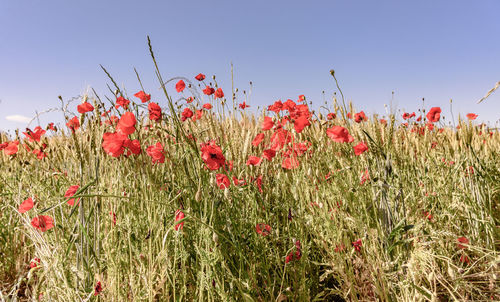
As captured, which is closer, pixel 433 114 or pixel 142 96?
pixel 142 96

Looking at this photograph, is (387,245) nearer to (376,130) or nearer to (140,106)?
(376,130)

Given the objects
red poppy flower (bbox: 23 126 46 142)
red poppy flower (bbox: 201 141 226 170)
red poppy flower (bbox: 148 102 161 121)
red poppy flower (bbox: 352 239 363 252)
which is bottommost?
red poppy flower (bbox: 352 239 363 252)

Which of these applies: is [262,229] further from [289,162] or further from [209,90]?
[209,90]

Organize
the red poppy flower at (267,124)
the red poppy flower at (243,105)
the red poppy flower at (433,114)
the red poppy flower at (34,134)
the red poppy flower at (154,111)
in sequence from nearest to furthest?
the red poppy flower at (154,111)
the red poppy flower at (267,124)
the red poppy flower at (34,134)
the red poppy flower at (433,114)
the red poppy flower at (243,105)

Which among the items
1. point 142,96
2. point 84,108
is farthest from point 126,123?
point 142,96

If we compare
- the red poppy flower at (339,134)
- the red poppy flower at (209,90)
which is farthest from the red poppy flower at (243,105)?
the red poppy flower at (339,134)

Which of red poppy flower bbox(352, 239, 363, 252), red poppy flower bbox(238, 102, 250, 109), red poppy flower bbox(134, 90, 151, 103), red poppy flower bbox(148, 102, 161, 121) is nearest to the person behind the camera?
red poppy flower bbox(148, 102, 161, 121)

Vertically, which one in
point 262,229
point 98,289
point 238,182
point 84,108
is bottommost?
point 98,289

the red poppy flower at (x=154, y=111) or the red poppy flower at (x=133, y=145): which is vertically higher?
the red poppy flower at (x=154, y=111)

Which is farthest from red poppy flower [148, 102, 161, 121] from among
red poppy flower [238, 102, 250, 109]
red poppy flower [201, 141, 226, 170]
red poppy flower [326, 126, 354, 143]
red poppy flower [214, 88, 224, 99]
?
red poppy flower [238, 102, 250, 109]

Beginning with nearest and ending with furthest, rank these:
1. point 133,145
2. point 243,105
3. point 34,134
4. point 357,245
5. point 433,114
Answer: point 133,145, point 357,245, point 34,134, point 433,114, point 243,105

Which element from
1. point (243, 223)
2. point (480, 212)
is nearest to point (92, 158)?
point (243, 223)

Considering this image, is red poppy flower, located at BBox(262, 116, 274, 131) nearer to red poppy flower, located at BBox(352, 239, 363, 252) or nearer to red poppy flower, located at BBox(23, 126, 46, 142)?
red poppy flower, located at BBox(352, 239, 363, 252)

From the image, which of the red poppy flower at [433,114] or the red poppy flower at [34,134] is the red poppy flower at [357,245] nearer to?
the red poppy flower at [433,114]
